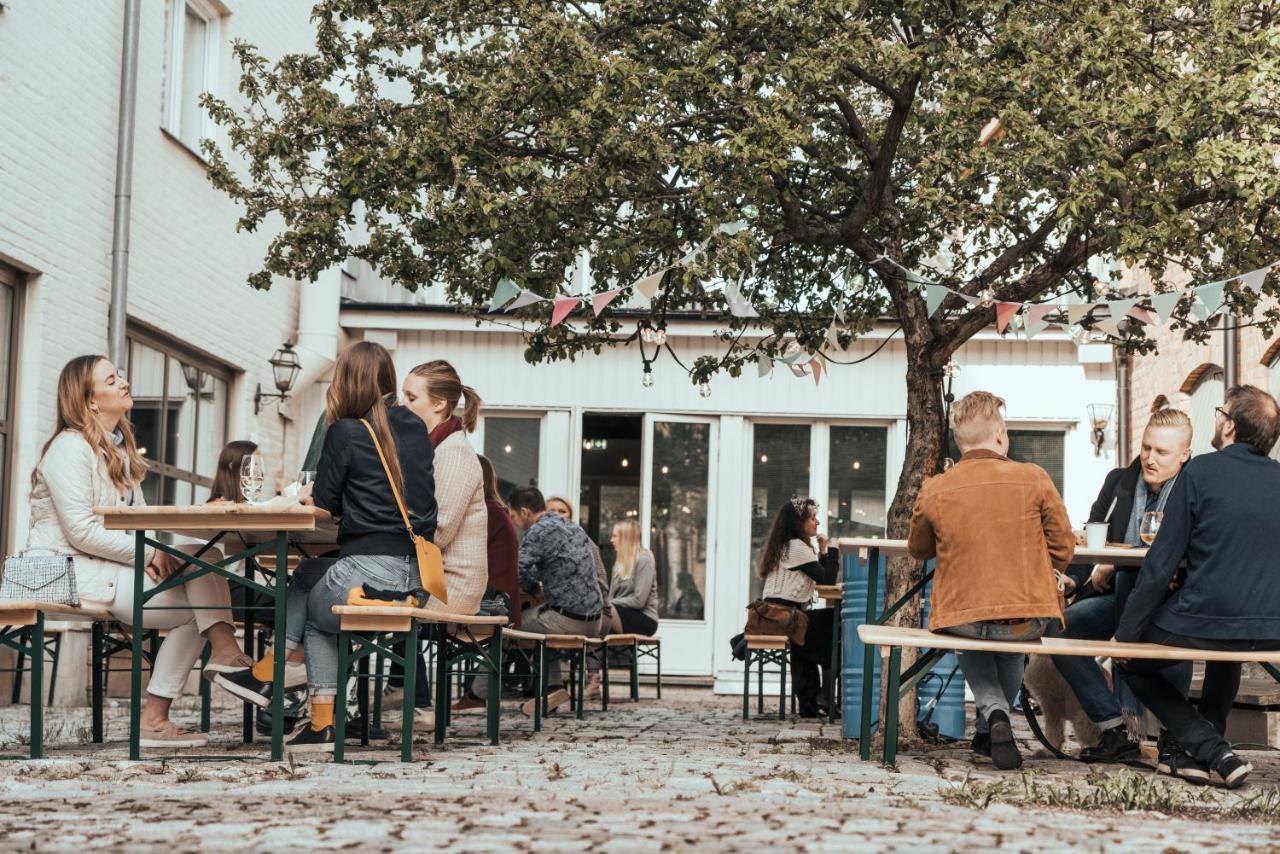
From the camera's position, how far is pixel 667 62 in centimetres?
835

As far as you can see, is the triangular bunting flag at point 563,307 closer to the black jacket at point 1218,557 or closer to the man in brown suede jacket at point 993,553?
the man in brown suede jacket at point 993,553

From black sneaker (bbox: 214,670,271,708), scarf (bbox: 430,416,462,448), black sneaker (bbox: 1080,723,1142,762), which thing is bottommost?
black sneaker (bbox: 1080,723,1142,762)

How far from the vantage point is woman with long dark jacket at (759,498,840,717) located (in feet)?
37.3

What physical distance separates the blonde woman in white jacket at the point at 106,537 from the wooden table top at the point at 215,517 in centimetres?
34

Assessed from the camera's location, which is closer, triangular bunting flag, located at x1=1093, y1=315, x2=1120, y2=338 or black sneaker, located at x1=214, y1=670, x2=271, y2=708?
black sneaker, located at x1=214, y1=670, x2=271, y2=708

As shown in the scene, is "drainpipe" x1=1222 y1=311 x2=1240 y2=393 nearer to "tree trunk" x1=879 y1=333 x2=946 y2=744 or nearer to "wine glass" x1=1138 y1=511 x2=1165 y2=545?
"tree trunk" x1=879 y1=333 x2=946 y2=744

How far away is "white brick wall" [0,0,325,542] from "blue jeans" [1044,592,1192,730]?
6795mm

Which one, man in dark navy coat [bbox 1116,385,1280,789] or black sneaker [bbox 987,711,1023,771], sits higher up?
man in dark navy coat [bbox 1116,385,1280,789]

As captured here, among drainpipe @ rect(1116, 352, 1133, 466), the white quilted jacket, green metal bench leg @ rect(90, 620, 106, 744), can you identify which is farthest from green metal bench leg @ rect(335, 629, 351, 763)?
drainpipe @ rect(1116, 352, 1133, 466)

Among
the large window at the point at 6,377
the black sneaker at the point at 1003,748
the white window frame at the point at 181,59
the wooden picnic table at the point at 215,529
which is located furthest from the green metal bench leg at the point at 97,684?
the white window frame at the point at 181,59

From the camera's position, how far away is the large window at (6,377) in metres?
11.0

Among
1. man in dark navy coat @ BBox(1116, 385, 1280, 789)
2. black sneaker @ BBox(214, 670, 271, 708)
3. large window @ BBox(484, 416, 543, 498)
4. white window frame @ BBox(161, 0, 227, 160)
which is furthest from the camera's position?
large window @ BBox(484, 416, 543, 498)

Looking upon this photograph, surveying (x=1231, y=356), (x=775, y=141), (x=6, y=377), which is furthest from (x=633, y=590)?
(x=775, y=141)

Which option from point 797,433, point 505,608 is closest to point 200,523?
point 505,608
